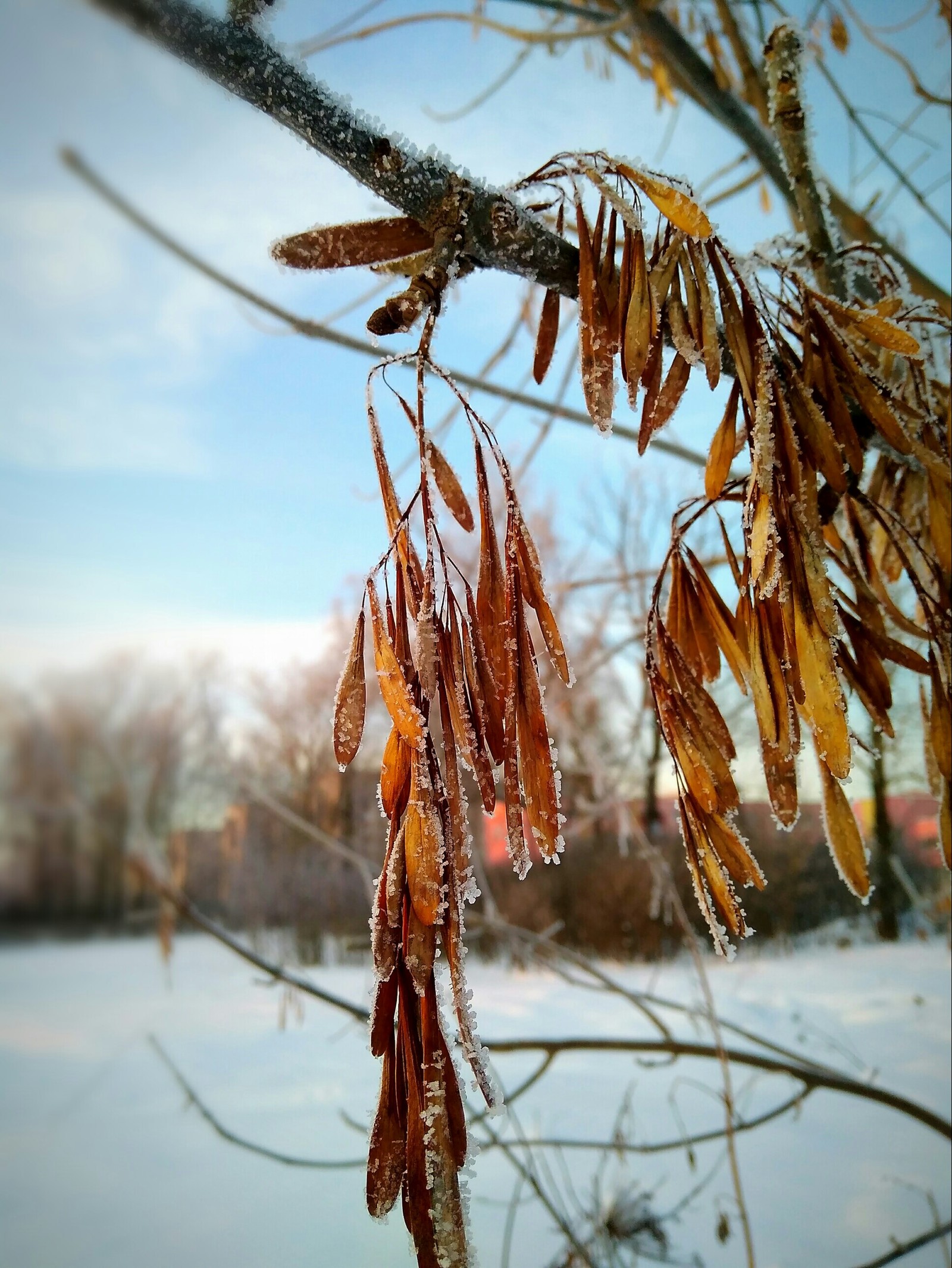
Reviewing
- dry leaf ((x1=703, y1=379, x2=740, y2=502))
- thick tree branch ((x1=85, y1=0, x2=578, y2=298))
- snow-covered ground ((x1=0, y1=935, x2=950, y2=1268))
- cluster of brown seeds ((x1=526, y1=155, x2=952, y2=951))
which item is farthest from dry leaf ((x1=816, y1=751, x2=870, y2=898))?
snow-covered ground ((x1=0, y1=935, x2=950, y2=1268))

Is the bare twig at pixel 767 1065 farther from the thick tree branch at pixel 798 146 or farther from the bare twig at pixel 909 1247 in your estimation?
the thick tree branch at pixel 798 146

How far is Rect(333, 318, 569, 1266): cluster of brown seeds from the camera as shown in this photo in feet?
0.52

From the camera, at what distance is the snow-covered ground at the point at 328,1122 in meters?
0.49

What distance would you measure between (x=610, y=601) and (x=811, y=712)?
A: 102cm

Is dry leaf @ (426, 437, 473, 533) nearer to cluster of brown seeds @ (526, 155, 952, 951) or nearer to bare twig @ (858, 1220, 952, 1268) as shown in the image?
cluster of brown seeds @ (526, 155, 952, 951)

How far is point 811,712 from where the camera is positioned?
20cm

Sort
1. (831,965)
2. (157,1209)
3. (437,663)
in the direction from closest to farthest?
(437,663) < (157,1209) < (831,965)

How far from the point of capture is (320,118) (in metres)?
0.22

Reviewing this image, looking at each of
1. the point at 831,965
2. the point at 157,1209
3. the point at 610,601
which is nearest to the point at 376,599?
the point at 157,1209

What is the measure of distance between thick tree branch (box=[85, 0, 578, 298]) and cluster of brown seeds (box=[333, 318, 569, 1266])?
0.18 ft

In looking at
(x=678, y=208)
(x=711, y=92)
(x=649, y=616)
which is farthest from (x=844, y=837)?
(x=711, y=92)

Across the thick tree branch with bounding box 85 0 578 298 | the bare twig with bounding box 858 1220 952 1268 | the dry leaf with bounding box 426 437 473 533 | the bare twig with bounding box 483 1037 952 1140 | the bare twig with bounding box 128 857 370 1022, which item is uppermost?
the thick tree branch with bounding box 85 0 578 298

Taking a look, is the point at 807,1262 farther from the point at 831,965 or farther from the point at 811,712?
the point at 831,965

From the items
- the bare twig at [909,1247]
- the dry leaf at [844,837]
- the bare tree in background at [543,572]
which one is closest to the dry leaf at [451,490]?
the bare tree in background at [543,572]
